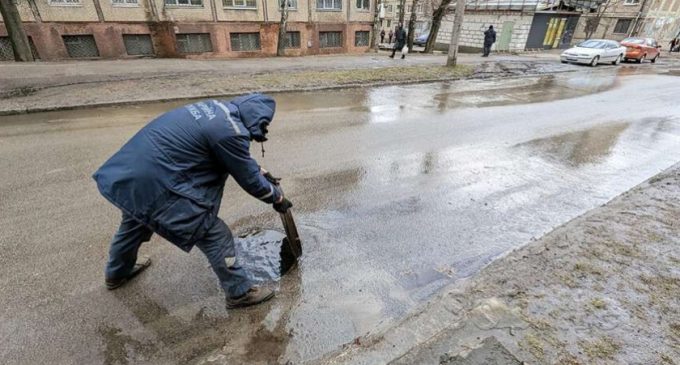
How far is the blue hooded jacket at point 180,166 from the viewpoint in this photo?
2268 millimetres

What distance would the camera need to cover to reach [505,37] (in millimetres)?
28469

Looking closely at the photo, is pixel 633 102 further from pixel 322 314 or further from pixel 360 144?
pixel 322 314

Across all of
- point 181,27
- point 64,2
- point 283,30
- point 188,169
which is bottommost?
point 283,30

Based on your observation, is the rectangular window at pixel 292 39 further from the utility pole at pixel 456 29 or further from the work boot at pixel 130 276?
the work boot at pixel 130 276

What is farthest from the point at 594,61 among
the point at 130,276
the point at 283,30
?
the point at 130,276

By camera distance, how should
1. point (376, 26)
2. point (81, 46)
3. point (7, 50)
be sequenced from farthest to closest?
point (376, 26)
point (81, 46)
point (7, 50)

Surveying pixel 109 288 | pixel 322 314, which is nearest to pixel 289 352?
pixel 322 314

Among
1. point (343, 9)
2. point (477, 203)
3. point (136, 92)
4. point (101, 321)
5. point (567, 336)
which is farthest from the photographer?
point (343, 9)

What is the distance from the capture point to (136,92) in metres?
9.33

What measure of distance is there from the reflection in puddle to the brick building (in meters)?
17.0

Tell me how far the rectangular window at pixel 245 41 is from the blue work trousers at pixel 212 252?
62.1 feet

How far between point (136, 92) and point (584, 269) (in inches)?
398

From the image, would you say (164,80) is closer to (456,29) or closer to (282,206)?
(282,206)

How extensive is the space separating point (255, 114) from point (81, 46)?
1865 centimetres
